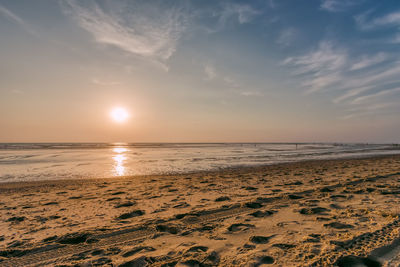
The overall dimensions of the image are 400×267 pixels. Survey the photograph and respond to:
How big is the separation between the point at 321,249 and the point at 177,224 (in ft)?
9.72

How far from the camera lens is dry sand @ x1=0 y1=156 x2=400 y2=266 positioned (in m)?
3.34

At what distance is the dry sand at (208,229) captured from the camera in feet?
11.0

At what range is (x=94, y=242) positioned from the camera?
4121 mm

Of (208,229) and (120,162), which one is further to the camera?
(120,162)

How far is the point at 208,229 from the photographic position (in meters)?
4.56

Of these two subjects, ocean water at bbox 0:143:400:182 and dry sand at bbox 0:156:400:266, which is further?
ocean water at bbox 0:143:400:182

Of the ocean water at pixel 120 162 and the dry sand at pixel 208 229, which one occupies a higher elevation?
the dry sand at pixel 208 229

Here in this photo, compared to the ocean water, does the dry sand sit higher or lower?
higher

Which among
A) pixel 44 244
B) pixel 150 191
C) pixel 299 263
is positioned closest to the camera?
pixel 299 263

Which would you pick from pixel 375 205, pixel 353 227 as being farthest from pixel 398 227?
pixel 375 205

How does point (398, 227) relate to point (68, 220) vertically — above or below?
above

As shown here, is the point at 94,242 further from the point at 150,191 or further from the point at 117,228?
the point at 150,191

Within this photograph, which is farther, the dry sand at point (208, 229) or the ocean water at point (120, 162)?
the ocean water at point (120, 162)

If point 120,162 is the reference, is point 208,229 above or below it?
above
